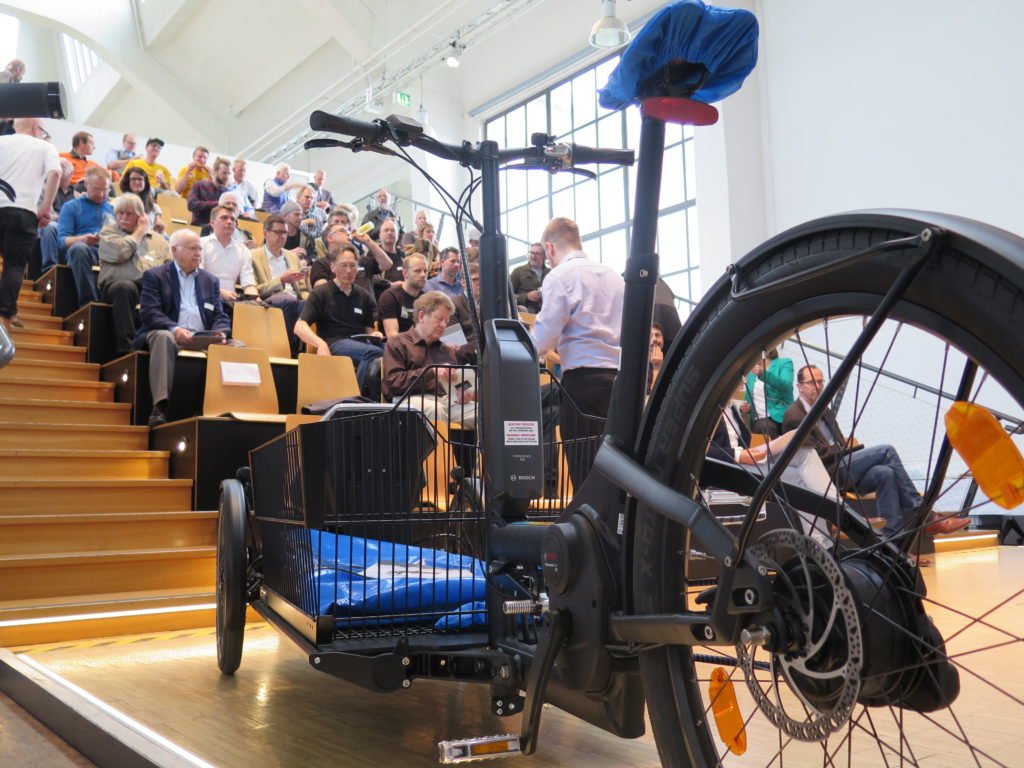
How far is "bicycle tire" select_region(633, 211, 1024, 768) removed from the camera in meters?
0.72

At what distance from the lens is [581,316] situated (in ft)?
8.66

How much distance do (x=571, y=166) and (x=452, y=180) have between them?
11919mm

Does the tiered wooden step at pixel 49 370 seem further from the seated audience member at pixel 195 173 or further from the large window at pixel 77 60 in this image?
the large window at pixel 77 60

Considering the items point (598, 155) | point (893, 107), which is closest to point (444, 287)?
point (893, 107)

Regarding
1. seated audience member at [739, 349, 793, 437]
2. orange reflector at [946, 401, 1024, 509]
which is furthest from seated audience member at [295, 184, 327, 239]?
orange reflector at [946, 401, 1024, 509]

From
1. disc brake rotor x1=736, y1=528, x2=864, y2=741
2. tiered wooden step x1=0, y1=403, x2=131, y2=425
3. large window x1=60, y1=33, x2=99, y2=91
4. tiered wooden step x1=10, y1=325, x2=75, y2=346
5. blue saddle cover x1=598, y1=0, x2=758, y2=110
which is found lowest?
disc brake rotor x1=736, y1=528, x2=864, y2=741

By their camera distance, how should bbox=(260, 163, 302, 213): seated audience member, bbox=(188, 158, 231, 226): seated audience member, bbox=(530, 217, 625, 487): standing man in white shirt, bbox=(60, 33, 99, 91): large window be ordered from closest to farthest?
bbox=(530, 217, 625, 487): standing man in white shirt → bbox=(188, 158, 231, 226): seated audience member → bbox=(260, 163, 302, 213): seated audience member → bbox=(60, 33, 99, 91): large window

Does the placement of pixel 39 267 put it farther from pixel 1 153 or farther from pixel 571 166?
pixel 571 166

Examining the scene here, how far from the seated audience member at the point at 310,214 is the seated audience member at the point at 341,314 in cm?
333

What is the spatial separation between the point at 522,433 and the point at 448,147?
0.59 metres

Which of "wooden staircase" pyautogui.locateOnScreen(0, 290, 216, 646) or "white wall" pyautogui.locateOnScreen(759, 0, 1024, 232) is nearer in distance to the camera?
"wooden staircase" pyautogui.locateOnScreen(0, 290, 216, 646)

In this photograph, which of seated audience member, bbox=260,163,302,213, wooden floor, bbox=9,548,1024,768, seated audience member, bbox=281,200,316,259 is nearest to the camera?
wooden floor, bbox=9,548,1024,768

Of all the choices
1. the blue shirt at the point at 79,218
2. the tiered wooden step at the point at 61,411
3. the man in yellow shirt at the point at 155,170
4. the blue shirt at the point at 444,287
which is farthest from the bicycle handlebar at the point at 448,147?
the man in yellow shirt at the point at 155,170

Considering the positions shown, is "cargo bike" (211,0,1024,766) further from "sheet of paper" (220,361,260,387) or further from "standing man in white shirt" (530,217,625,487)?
"sheet of paper" (220,361,260,387)
